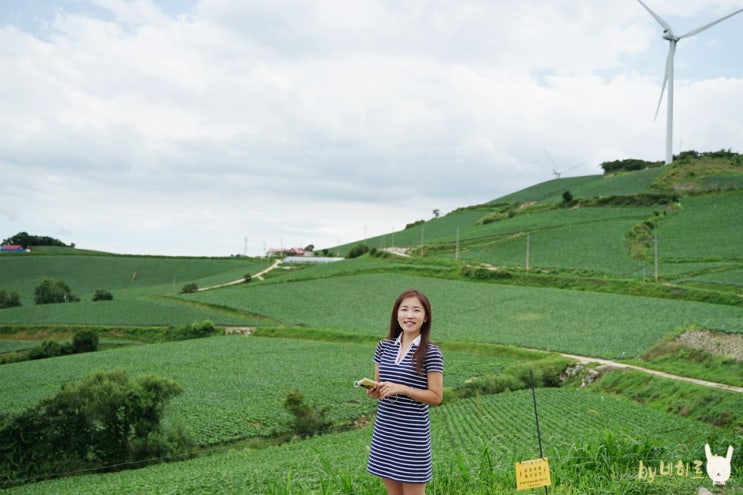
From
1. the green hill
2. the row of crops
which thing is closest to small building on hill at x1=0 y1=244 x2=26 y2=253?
the green hill

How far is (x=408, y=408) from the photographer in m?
5.38

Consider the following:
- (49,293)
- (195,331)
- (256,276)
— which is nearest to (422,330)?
(195,331)

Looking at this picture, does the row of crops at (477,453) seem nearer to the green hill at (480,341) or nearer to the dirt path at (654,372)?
the green hill at (480,341)

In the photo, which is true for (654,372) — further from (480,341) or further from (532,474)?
(532,474)

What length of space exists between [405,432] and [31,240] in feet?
435

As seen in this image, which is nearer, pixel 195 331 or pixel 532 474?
pixel 532 474

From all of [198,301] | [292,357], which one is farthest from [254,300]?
[292,357]

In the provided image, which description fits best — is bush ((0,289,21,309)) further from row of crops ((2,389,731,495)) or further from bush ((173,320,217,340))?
row of crops ((2,389,731,495))

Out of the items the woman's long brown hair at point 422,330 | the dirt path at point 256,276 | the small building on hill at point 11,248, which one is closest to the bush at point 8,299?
the dirt path at point 256,276

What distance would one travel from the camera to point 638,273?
197ft

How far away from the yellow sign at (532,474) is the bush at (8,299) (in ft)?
264

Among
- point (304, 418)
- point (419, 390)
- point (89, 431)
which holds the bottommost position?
point (89, 431)

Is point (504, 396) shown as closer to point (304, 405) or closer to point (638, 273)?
point (304, 405)

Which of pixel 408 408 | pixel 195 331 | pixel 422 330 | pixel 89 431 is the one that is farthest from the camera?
pixel 195 331
